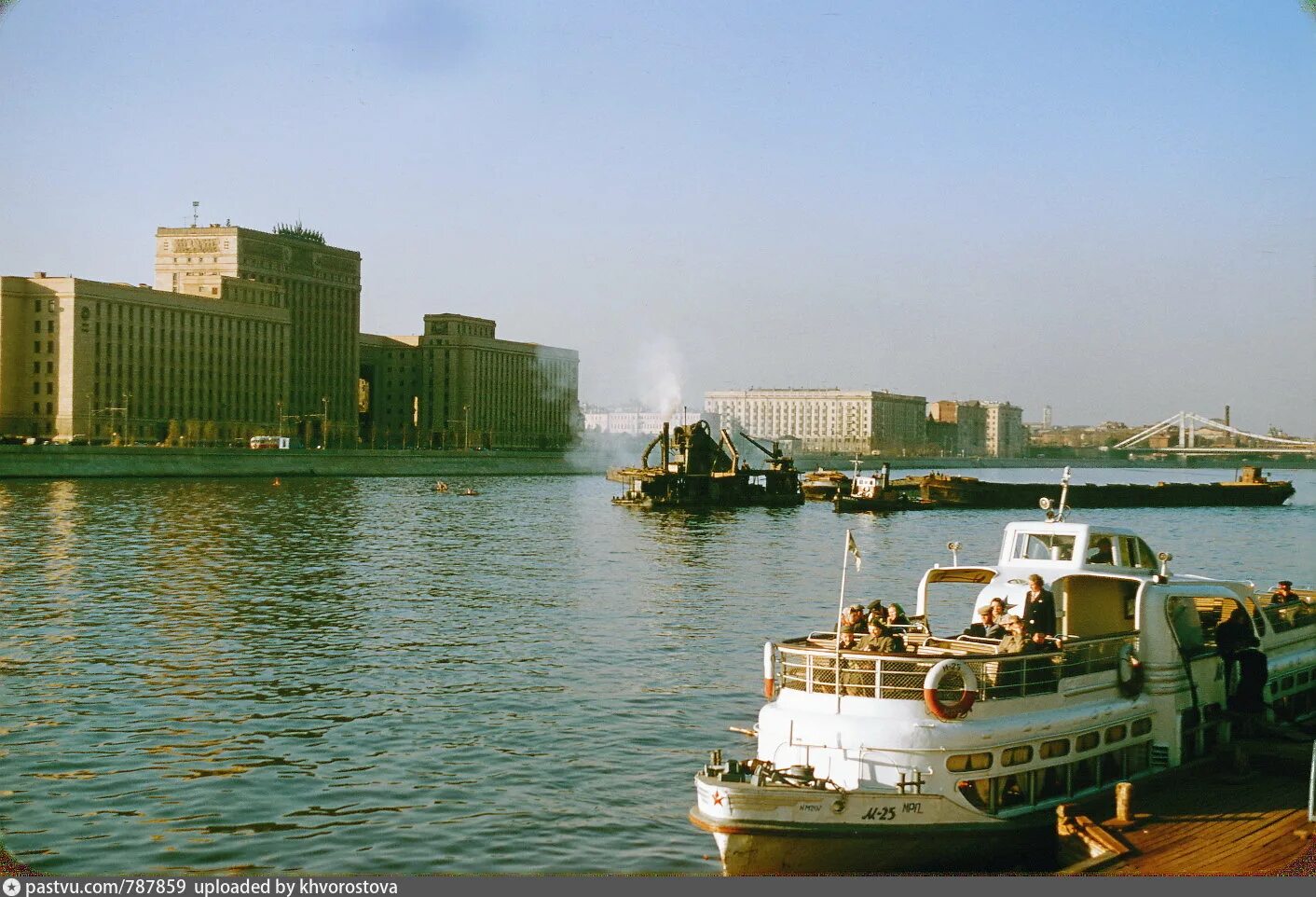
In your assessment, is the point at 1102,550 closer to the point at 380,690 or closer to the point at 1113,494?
the point at 380,690

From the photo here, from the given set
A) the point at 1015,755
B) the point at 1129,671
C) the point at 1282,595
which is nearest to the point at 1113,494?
the point at 1282,595

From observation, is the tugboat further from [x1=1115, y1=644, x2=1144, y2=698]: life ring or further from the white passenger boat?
[x1=1115, y1=644, x2=1144, y2=698]: life ring

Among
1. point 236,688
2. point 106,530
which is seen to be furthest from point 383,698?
point 106,530

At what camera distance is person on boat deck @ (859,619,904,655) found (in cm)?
2008

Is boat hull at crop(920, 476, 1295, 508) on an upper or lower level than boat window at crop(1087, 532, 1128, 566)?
lower

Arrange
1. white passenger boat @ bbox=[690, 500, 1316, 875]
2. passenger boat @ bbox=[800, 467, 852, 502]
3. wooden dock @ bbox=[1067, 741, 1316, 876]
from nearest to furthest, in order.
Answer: wooden dock @ bbox=[1067, 741, 1316, 876] < white passenger boat @ bbox=[690, 500, 1316, 875] < passenger boat @ bbox=[800, 467, 852, 502]

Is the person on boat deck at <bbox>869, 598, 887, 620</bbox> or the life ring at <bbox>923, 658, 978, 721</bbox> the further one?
the person on boat deck at <bbox>869, 598, 887, 620</bbox>

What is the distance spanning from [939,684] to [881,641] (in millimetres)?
1316

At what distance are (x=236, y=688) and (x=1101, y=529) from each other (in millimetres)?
20725

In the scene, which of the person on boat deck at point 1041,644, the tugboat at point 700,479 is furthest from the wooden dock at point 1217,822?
the tugboat at point 700,479

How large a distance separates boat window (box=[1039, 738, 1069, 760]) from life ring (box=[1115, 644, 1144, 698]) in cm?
206

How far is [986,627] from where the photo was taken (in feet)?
74.3

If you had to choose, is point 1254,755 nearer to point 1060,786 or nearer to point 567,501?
point 1060,786

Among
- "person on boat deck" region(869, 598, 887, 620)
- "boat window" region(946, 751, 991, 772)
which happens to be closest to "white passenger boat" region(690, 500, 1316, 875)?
"boat window" region(946, 751, 991, 772)
